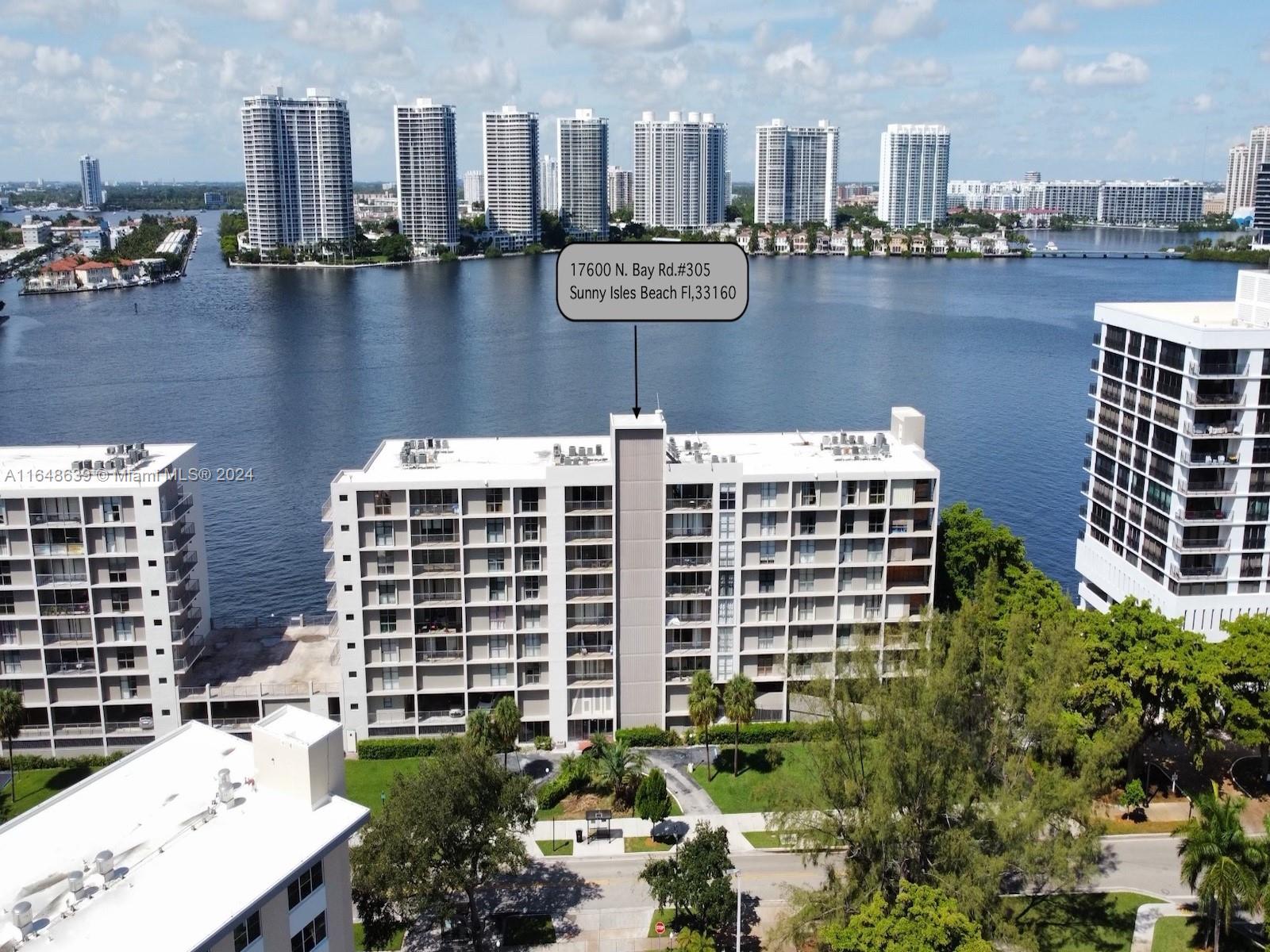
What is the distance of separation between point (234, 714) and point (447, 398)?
54608 millimetres

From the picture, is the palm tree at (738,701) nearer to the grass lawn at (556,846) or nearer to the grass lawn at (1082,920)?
the grass lawn at (556,846)

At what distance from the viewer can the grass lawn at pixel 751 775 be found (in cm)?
3425

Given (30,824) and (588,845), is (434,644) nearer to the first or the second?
(588,845)

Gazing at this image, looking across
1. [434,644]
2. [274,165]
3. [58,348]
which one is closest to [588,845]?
[434,644]

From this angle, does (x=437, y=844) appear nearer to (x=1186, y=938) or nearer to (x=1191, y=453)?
(x=1186, y=938)

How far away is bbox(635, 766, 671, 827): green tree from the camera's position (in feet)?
105

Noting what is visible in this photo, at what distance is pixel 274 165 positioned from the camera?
636 feet

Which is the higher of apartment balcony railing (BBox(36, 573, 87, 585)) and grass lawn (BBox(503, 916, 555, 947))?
apartment balcony railing (BBox(36, 573, 87, 585))

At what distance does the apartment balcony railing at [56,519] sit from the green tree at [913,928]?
26.8 m

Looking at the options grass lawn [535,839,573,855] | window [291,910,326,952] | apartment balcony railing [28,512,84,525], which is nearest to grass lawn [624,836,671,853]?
grass lawn [535,839,573,855]

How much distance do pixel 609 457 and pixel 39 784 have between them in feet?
68.7

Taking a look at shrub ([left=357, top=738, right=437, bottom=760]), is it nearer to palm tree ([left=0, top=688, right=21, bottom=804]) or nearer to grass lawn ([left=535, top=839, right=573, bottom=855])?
grass lawn ([left=535, top=839, right=573, bottom=855])

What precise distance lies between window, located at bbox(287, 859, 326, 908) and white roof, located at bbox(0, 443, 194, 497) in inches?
791

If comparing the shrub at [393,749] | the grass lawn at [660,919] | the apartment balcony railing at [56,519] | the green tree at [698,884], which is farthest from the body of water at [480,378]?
the grass lawn at [660,919]
